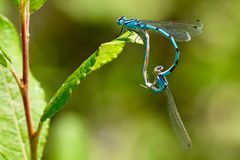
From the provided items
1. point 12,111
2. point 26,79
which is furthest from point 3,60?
point 12,111

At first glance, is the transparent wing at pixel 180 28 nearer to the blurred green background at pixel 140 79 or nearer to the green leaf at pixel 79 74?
the green leaf at pixel 79 74

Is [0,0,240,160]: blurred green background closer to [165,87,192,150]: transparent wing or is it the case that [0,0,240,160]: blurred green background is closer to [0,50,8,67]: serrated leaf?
[165,87,192,150]: transparent wing

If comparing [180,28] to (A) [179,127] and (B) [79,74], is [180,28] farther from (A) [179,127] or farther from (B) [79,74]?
(B) [79,74]

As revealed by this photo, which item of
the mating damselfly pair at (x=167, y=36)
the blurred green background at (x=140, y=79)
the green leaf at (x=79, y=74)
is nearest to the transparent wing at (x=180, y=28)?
the mating damselfly pair at (x=167, y=36)

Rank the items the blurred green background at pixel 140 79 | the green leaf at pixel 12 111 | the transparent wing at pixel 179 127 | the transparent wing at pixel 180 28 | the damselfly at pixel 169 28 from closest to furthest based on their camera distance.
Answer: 1. the green leaf at pixel 12 111
2. the transparent wing at pixel 179 127
3. the damselfly at pixel 169 28
4. the transparent wing at pixel 180 28
5. the blurred green background at pixel 140 79

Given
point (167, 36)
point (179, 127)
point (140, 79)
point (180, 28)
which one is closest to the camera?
point (179, 127)

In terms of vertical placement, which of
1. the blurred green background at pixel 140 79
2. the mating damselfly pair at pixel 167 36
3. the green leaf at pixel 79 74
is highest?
the green leaf at pixel 79 74
